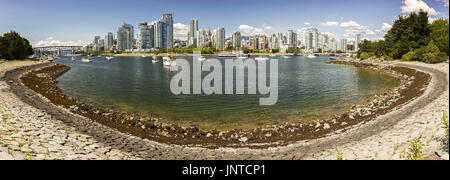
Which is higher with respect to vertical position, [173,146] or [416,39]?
[416,39]

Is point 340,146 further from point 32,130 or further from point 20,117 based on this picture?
point 20,117

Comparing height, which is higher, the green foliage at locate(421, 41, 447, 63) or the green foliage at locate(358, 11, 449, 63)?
the green foliage at locate(358, 11, 449, 63)

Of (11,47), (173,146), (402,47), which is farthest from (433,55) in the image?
(11,47)

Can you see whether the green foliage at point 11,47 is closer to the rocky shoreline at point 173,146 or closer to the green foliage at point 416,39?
the rocky shoreline at point 173,146

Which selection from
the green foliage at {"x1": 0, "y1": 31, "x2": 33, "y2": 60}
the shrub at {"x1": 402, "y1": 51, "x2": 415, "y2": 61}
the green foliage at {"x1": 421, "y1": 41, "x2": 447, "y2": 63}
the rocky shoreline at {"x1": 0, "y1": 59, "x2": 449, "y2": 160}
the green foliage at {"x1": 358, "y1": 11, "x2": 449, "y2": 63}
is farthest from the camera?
the green foliage at {"x1": 0, "y1": 31, "x2": 33, "y2": 60}

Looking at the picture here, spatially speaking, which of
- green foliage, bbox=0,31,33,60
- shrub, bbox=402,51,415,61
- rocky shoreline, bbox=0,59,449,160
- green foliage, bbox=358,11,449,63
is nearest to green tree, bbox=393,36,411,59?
green foliage, bbox=358,11,449,63

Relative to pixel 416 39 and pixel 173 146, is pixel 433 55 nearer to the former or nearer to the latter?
pixel 416 39

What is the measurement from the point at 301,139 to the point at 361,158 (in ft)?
16.5

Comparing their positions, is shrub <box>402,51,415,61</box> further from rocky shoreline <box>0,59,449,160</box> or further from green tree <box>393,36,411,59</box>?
rocky shoreline <box>0,59,449,160</box>

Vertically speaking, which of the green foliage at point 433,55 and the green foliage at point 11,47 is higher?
the green foliage at point 11,47

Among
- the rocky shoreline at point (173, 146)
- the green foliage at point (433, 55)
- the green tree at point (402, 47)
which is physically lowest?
the rocky shoreline at point (173, 146)

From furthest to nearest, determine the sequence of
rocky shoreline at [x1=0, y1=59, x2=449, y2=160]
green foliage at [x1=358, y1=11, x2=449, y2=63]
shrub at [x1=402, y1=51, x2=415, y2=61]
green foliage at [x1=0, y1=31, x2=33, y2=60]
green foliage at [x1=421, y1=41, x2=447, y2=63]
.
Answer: green foliage at [x1=0, y1=31, x2=33, y2=60] → shrub at [x1=402, y1=51, x2=415, y2=61] → green foliage at [x1=358, y1=11, x2=449, y2=63] → green foliage at [x1=421, y1=41, x2=447, y2=63] → rocky shoreline at [x1=0, y1=59, x2=449, y2=160]

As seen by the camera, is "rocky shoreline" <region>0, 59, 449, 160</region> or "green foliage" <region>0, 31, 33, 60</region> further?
"green foliage" <region>0, 31, 33, 60</region>

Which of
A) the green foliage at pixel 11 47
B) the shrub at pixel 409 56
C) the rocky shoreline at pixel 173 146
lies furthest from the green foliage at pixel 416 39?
the green foliage at pixel 11 47
